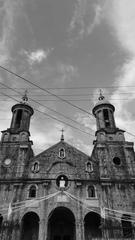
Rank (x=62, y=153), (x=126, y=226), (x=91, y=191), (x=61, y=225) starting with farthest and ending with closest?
(x=62, y=153) → (x=61, y=225) → (x=91, y=191) → (x=126, y=226)

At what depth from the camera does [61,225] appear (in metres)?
23.3

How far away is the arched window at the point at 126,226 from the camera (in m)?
20.3

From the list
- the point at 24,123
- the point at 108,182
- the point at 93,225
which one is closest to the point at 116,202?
the point at 108,182

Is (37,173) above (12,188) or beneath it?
above

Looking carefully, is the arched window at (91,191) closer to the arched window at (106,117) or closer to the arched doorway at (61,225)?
the arched doorway at (61,225)

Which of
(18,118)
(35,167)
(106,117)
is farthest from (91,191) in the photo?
(18,118)

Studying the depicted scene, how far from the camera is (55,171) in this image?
24.4 m

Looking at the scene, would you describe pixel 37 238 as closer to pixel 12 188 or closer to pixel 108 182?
pixel 12 188

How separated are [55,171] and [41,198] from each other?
11.6 feet

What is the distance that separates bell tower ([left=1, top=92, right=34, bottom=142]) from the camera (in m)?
Result: 27.5

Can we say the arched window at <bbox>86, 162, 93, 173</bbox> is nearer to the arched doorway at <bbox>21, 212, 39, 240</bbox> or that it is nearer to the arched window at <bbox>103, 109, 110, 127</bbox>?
the arched window at <bbox>103, 109, 110, 127</bbox>

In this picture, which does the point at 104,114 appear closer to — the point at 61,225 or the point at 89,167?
the point at 89,167

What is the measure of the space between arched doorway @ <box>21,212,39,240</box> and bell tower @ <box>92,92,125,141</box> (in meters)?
12.4

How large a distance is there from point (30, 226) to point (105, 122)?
16.1 metres
